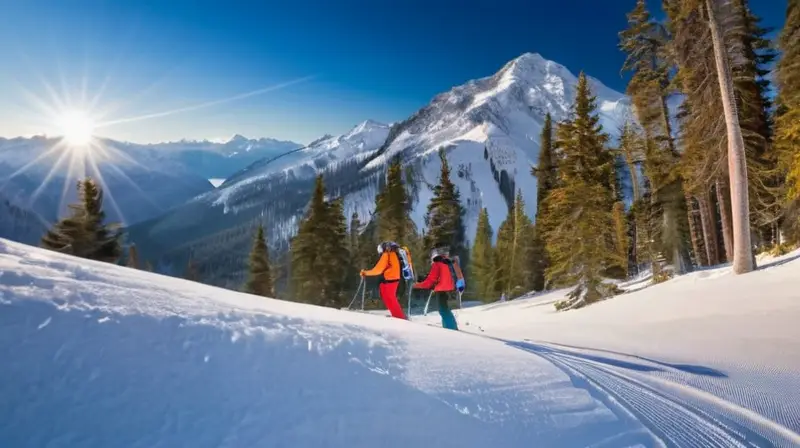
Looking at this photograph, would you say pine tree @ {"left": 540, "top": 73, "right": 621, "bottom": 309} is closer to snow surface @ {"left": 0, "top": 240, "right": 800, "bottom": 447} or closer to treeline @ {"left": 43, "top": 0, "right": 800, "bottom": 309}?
treeline @ {"left": 43, "top": 0, "right": 800, "bottom": 309}

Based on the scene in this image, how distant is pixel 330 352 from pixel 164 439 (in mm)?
1433

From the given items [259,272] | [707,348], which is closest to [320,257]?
[259,272]

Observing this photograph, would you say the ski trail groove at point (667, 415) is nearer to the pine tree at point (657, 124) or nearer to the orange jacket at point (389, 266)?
the orange jacket at point (389, 266)

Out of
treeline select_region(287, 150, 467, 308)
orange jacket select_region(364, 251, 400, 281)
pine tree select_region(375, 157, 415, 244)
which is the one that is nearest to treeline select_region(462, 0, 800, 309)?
orange jacket select_region(364, 251, 400, 281)

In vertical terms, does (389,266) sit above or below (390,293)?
above

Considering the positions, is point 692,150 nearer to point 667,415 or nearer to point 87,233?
point 667,415

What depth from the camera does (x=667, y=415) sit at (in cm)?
335

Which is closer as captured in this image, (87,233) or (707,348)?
(707,348)

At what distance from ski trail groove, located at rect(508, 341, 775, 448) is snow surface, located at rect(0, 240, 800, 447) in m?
0.02

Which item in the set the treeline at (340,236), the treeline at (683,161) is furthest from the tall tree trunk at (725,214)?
the treeline at (340,236)

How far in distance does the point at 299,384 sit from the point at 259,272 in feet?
107

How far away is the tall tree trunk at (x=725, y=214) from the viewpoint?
1600cm

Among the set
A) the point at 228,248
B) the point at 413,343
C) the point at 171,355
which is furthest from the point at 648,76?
the point at 228,248

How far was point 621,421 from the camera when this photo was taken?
3.04 m
